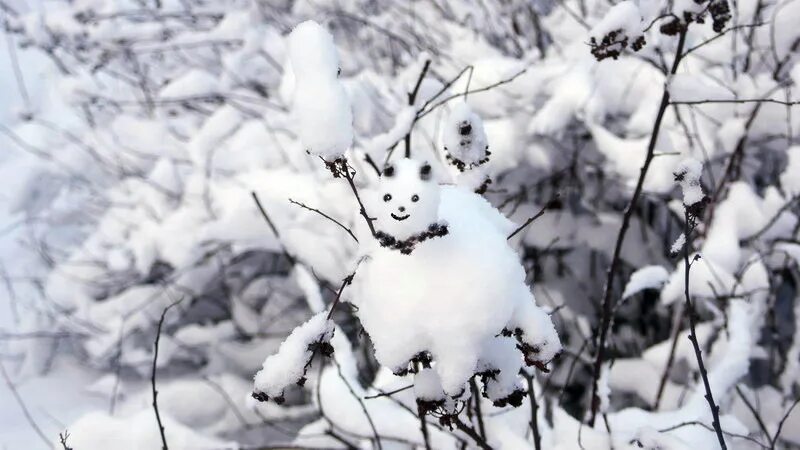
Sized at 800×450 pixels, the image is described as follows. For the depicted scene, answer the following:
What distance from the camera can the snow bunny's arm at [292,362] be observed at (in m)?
0.71

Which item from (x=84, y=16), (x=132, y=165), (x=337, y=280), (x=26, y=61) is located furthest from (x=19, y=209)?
(x=26, y=61)


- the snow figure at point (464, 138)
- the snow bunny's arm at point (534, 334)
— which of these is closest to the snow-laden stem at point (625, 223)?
the snow figure at point (464, 138)

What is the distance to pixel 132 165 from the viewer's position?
352 centimetres

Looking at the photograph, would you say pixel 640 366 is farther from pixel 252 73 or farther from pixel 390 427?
pixel 252 73

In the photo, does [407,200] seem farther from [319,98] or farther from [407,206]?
[319,98]

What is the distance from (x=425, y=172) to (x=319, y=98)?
0.52ft

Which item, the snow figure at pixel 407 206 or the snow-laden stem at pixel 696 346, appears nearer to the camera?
the snow figure at pixel 407 206

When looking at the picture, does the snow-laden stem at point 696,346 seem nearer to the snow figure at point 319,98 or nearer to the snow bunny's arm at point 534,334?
the snow bunny's arm at point 534,334

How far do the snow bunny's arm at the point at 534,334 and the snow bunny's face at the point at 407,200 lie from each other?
0.54 ft

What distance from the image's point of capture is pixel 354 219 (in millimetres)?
1751

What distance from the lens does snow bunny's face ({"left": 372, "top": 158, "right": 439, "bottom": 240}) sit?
0.63 m

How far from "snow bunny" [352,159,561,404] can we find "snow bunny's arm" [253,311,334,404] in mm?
58

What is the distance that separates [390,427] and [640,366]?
114 centimetres

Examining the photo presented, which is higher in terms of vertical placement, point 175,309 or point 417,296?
point 417,296
